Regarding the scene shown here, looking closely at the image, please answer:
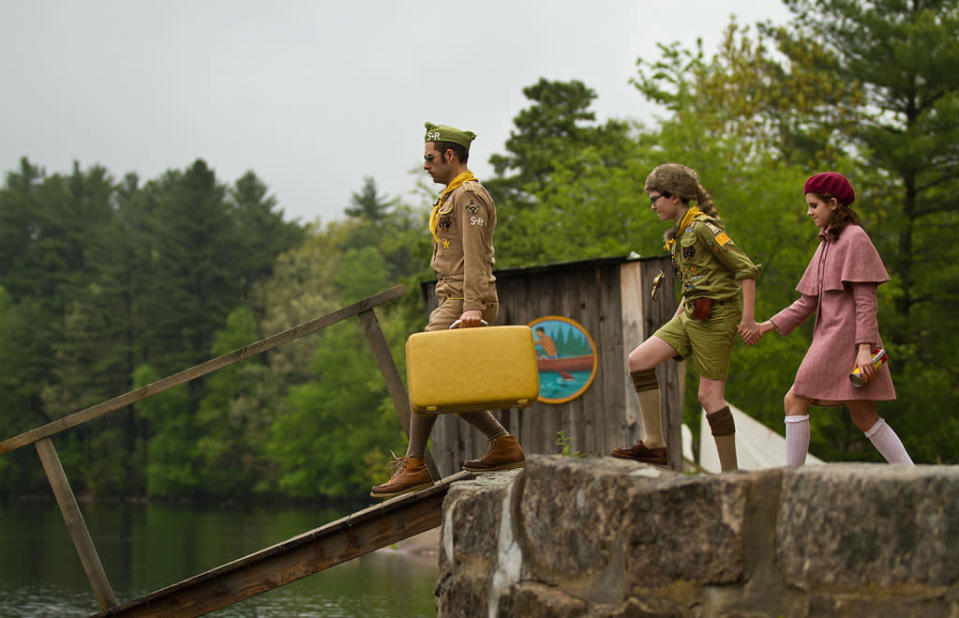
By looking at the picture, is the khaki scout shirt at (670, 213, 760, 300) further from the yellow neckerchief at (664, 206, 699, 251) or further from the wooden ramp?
the wooden ramp

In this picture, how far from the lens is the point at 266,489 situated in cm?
5884

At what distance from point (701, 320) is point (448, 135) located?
1.66 meters

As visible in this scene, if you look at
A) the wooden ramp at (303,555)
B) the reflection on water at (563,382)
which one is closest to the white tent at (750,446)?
the reflection on water at (563,382)

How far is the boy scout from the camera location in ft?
17.2

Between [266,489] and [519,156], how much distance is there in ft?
87.1

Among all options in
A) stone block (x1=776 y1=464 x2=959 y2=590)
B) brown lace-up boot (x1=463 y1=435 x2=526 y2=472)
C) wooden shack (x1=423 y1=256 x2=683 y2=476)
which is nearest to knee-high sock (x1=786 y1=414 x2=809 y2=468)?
brown lace-up boot (x1=463 y1=435 x2=526 y2=472)

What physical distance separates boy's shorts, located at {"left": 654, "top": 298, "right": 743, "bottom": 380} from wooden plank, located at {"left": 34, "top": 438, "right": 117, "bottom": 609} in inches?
156

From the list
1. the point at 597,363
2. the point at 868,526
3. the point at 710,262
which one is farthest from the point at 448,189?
the point at 597,363

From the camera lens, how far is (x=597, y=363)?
436 inches

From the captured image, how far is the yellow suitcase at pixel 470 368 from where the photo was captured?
16.4 feet

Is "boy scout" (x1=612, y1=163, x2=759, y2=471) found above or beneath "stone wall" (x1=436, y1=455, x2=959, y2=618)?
above

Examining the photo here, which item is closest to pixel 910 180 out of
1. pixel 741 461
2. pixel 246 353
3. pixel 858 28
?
pixel 858 28

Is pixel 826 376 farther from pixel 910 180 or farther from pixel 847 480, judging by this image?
pixel 910 180

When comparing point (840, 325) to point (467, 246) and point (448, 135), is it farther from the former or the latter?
point (448, 135)
